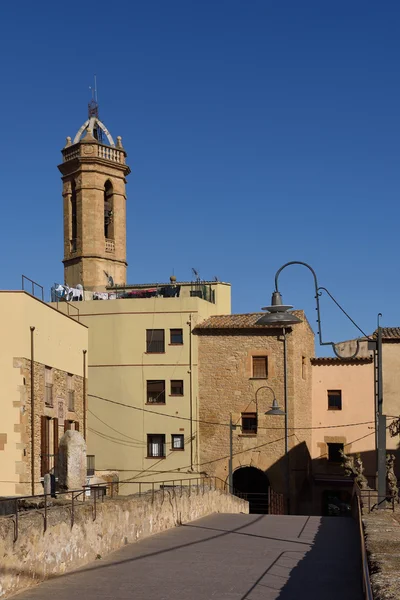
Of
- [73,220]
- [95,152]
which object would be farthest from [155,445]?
[95,152]

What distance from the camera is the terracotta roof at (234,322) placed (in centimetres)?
4066

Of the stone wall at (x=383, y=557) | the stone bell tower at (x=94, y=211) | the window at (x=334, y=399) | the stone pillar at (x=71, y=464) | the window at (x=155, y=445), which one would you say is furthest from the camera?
the stone bell tower at (x=94, y=211)

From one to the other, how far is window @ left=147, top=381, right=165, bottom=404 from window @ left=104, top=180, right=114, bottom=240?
12.4 meters

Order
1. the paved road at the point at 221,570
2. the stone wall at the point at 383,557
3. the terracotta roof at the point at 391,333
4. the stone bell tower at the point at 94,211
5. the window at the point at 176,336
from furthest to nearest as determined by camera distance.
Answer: the stone bell tower at the point at 94,211 → the window at the point at 176,336 → the terracotta roof at the point at 391,333 → the paved road at the point at 221,570 → the stone wall at the point at 383,557

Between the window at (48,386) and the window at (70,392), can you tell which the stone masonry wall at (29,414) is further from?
the window at (70,392)

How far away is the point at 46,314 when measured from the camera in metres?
29.8

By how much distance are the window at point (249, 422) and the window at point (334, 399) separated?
222 inches

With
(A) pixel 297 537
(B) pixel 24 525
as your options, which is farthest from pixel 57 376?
(B) pixel 24 525

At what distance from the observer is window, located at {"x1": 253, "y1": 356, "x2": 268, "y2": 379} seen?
40.7 metres

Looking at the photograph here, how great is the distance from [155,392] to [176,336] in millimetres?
2903

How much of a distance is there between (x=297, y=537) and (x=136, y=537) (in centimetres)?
375

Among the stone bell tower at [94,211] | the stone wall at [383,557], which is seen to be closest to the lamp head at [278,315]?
the stone wall at [383,557]

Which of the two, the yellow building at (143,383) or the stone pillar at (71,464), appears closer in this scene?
the stone pillar at (71,464)

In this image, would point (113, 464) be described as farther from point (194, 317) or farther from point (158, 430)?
point (194, 317)
